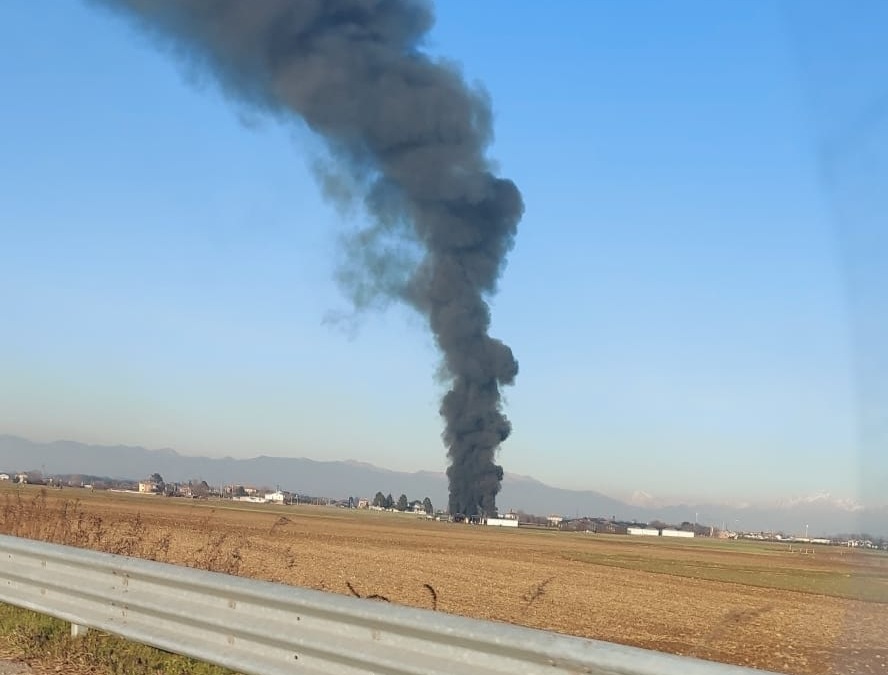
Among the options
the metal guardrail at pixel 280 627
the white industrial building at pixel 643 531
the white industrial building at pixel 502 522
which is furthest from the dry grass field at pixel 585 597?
the white industrial building at pixel 643 531

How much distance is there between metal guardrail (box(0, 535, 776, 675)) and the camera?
4785 mm

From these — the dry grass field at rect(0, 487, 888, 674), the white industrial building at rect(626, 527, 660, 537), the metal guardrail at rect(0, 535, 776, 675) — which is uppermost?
the white industrial building at rect(626, 527, 660, 537)

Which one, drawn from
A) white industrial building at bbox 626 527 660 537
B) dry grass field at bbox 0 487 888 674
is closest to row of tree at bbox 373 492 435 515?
white industrial building at bbox 626 527 660 537

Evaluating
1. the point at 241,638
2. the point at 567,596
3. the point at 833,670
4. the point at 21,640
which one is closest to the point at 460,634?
the point at 241,638

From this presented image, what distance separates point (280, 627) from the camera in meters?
6.11

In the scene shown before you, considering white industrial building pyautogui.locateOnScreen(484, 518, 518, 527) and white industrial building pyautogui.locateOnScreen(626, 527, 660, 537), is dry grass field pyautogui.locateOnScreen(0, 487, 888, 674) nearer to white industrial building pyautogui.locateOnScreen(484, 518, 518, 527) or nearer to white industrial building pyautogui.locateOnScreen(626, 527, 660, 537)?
white industrial building pyautogui.locateOnScreen(484, 518, 518, 527)

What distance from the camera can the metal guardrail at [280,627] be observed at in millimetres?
4785

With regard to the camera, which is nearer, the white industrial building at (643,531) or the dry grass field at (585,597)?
the dry grass field at (585,597)

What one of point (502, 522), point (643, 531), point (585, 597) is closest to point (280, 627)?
point (585, 597)

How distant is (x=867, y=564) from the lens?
8.13 m

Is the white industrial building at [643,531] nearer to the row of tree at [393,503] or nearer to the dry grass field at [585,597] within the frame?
the row of tree at [393,503]

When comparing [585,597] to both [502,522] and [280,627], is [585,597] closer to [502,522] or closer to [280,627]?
[280,627]

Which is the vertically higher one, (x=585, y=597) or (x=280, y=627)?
(x=280, y=627)

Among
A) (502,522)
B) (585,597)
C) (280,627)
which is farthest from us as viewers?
(502,522)
